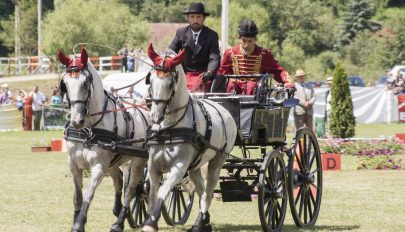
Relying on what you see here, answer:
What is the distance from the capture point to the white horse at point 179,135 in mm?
9961

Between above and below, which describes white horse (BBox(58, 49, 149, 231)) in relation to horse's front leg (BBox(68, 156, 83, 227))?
above

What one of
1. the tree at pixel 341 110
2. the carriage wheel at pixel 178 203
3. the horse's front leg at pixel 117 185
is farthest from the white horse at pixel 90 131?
the tree at pixel 341 110

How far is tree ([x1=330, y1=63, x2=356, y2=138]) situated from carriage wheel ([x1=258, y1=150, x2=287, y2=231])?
601 inches

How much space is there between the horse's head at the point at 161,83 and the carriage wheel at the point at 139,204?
7.02ft

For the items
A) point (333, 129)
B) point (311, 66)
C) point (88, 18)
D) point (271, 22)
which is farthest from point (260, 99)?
point (271, 22)

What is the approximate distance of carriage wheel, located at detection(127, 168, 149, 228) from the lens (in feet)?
39.3

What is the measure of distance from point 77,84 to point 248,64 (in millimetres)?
2797

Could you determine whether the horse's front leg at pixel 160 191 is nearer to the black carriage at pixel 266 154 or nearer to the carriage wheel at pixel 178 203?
the black carriage at pixel 266 154

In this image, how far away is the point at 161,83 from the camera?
9.96 m

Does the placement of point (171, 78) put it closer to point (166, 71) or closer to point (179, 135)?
point (166, 71)

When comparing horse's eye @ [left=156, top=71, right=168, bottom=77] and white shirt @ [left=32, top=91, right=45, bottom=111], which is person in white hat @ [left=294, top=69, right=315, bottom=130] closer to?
white shirt @ [left=32, top=91, right=45, bottom=111]

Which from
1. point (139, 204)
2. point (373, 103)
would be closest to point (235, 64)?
point (139, 204)

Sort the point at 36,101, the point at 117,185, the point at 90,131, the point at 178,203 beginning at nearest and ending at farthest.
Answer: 1. the point at 90,131
2. the point at 117,185
3. the point at 178,203
4. the point at 36,101

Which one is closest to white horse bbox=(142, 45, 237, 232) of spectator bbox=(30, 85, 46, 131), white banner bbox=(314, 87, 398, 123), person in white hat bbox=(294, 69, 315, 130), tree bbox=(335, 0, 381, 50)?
person in white hat bbox=(294, 69, 315, 130)
